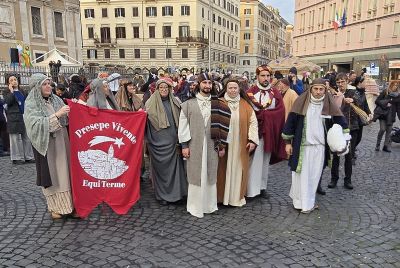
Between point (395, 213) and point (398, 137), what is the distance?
537cm

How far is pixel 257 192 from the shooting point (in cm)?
556

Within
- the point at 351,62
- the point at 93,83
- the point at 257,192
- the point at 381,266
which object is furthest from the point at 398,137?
the point at 351,62

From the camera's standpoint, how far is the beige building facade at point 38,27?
27047mm

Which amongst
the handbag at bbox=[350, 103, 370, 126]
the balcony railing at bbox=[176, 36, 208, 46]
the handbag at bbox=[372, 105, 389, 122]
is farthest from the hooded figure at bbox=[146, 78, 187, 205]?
the balcony railing at bbox=[176, 36, 208, 46]

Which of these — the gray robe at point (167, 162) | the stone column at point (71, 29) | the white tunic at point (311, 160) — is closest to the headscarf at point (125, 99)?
the gray robe at point (167, 162)

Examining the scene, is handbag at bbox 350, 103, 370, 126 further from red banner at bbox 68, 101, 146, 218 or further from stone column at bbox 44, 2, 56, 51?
stone column at bbox 44, 2, 56, 51

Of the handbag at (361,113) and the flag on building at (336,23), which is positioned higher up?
the flag on building at (336,23)

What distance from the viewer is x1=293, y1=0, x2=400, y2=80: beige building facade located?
37312 mm

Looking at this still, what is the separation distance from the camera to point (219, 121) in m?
4.84

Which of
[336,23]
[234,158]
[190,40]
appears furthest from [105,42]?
[234,158]

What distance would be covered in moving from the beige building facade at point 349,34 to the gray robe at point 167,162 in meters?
24.5

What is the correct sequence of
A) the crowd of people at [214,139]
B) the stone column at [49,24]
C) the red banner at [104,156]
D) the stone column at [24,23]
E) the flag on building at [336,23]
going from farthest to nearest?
the flag on building at [336,23], the stone column at [49,24], the stone column at [24,23], the red banner at [104,156], the crowd of people at [214,139]

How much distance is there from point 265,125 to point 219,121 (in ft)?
3.11

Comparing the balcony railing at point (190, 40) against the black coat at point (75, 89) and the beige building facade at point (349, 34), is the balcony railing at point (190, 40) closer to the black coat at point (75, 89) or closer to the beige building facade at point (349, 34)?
the beige building facade at point (349, 34)
